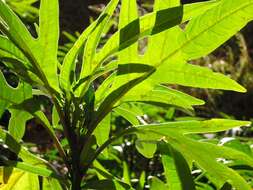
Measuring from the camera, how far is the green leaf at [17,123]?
0.70 m

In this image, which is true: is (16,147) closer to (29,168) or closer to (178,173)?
(29,168)

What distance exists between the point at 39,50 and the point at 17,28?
38 millimetres

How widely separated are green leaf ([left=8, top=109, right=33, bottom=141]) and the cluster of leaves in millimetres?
30

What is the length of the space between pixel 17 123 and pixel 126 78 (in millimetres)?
162

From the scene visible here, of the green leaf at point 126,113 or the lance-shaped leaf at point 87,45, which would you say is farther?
the green leaf at point 126,113

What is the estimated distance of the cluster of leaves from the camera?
0.61m

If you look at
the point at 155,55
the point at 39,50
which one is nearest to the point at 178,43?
the point at 155,55

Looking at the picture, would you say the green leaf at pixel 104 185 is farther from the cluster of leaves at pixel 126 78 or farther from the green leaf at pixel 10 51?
the green leaf at pixel 10 51

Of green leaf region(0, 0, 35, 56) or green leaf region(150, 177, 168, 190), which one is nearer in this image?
green leaf region(0, 0, 35, 56)

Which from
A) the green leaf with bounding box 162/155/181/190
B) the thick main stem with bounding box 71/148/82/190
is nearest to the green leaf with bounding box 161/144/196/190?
the green leaf with bounding box 162/155/181/190

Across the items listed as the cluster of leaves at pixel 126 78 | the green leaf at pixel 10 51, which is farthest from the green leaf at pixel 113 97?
the green leaf at pixel 10 51

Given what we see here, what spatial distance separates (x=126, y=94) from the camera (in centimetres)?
65

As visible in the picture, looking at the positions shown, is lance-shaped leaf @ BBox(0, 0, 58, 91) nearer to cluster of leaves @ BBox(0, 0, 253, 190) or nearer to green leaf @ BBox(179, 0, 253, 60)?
cluster of leaves @ BBox(0, 0, 253, 190)

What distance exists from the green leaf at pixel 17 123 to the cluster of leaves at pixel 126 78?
3 centimetres
